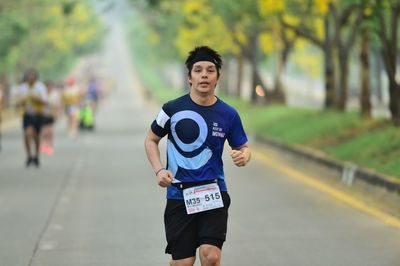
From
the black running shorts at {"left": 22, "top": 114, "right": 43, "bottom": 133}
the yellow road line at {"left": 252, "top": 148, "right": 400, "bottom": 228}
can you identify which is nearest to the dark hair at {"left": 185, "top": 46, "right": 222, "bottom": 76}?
the yellow road line at {"left": 252, "top": 148, "right": 400, "bottom": 228}

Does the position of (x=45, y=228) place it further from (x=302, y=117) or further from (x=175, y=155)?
(x=302, y=117)

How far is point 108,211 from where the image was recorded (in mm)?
14586

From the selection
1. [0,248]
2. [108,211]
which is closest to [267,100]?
[108,211]

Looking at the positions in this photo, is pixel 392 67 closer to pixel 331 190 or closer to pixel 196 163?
pixel 331 190

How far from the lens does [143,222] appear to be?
13.4 metres

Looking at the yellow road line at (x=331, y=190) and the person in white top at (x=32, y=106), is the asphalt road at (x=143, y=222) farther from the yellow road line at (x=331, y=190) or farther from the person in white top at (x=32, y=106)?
the person in white top at (x=32, y=106)

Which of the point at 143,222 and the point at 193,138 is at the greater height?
the point at 193,138

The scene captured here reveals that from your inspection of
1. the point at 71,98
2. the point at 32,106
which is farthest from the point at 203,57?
the point at 71,98

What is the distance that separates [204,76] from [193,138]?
0.41 metres

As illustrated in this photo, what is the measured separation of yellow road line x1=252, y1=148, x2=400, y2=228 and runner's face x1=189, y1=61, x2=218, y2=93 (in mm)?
5857

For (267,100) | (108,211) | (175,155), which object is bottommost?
(267,100)

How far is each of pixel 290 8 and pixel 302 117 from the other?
346 centimetres

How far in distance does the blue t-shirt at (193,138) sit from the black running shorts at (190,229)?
125 mm

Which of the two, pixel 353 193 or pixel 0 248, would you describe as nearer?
pixel 0 248
